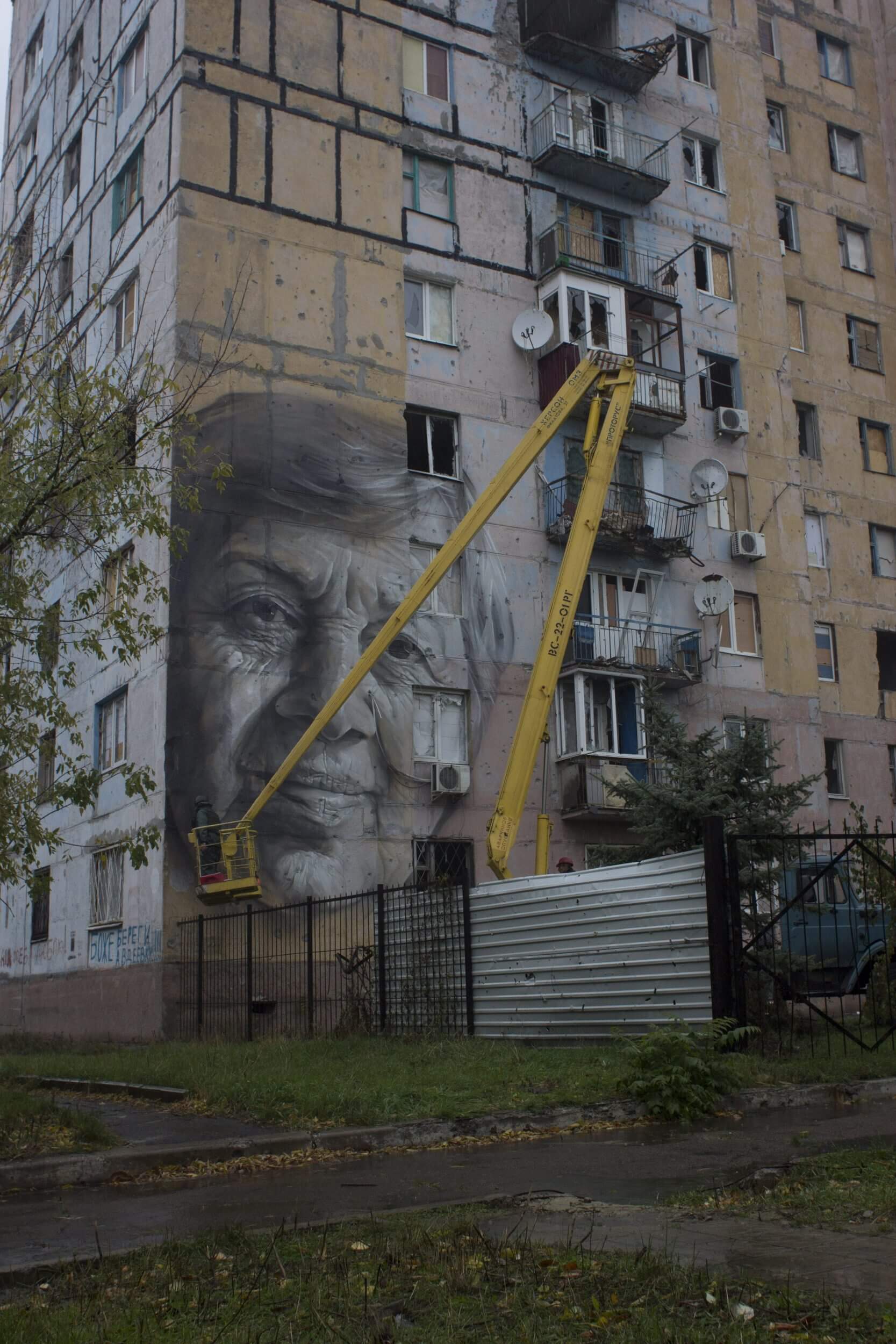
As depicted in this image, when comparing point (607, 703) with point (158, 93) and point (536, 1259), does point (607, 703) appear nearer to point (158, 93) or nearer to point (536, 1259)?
point (158, 93)

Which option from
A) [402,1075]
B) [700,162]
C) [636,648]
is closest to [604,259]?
[700,162]

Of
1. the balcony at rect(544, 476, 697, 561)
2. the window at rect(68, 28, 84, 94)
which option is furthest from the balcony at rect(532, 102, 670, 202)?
the window at rect(68, 28, 84, 94)

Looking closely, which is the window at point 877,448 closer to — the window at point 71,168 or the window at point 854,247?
the window at point 854,247

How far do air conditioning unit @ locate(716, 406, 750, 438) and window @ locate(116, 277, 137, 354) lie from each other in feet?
42.7

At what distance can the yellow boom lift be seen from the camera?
66.4 ft

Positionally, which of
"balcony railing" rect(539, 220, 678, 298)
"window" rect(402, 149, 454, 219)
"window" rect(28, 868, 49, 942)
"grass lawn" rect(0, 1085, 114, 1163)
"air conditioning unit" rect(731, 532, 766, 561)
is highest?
"window" rect(402, 149, 454, 219)

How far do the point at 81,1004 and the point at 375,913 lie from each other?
9.23 m

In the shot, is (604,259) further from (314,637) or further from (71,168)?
(71,168)

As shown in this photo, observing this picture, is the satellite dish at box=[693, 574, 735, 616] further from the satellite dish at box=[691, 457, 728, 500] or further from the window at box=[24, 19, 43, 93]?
the window at box=[24, 19, 43, 93]

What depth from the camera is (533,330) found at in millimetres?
27000

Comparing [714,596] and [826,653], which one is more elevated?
[714,596]

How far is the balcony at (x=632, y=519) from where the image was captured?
26656 millimetres

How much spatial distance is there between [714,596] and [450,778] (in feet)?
25.3

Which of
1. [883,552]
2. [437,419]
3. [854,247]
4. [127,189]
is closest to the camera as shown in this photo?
[437,419]
